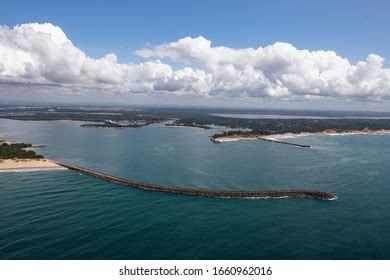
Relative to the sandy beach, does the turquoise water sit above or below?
below

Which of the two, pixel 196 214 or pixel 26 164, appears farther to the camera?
pixel 26 164

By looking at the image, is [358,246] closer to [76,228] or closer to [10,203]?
[76,228]

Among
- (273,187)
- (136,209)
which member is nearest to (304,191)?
(273,187)

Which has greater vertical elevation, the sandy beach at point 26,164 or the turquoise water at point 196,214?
the sandy beach at point 26,164

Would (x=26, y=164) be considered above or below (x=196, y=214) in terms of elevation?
above
